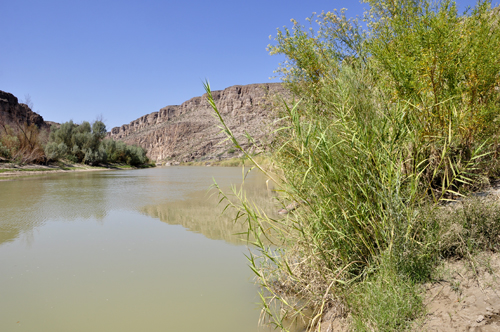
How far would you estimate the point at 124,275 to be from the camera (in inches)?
141

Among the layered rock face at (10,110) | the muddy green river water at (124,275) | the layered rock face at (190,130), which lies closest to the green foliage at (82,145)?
the layered rock face at (10,110)

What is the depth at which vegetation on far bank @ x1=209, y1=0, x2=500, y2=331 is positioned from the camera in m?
2.12

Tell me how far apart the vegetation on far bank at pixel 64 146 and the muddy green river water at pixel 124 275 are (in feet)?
73.1

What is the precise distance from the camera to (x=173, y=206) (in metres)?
8.66

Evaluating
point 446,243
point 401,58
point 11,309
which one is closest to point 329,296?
point 446,243

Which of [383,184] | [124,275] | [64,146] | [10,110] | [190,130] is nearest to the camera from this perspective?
[383,184]

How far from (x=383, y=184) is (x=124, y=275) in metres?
3.18

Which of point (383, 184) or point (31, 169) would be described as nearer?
point (383, 184)

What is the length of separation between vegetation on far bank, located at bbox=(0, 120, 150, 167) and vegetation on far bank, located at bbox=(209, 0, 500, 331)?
2759cm

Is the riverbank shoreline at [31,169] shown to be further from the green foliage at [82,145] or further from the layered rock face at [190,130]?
the layered rock face at [190,130]

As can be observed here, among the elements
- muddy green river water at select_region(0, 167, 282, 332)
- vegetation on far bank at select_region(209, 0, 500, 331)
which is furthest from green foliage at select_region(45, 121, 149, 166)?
vegetation on far bank at select_region(209, 0, 500, 331)

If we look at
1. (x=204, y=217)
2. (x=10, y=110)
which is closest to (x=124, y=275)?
(x=204, y=217)

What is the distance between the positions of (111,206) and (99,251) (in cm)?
448

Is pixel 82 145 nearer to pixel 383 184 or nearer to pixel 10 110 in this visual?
pixel 10 110
